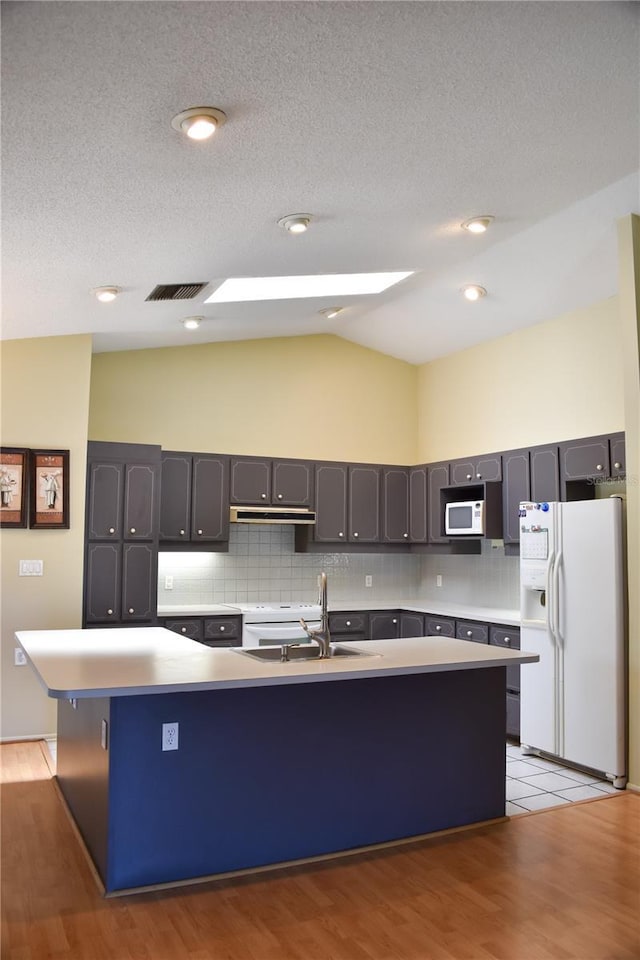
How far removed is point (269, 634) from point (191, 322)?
2.42 m

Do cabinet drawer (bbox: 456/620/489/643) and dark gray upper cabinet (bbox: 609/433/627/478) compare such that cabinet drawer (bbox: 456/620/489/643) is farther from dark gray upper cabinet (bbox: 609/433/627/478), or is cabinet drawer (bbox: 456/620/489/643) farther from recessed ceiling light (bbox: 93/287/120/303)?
recessed ceiling light (bbox: 93/287/120/303)

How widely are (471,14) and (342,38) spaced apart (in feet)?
1.27

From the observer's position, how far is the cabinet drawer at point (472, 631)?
5.79 metres

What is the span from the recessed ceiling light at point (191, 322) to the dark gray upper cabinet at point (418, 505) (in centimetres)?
252

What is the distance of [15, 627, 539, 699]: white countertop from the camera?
9.57ft

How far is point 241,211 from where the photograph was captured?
3531 mm

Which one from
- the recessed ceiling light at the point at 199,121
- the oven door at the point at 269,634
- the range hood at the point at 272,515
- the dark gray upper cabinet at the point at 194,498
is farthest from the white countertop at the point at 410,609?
the recessed ceiling light at the point at 199,121

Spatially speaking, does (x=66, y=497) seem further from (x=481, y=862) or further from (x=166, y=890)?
(x=481, y=862)

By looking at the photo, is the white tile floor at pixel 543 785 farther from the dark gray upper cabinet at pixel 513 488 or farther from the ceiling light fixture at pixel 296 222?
the ceiling light fixture at pixel 296 222

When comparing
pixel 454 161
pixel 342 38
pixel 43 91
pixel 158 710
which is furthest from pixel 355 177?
pixel 158 710

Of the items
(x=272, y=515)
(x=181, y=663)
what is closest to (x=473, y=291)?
(x=272, y=515)

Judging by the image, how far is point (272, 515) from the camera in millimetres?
6582

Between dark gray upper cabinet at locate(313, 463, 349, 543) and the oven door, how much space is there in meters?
0.96

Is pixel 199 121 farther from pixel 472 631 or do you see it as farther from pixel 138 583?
pixel 472 631
